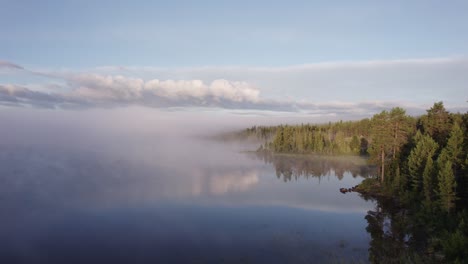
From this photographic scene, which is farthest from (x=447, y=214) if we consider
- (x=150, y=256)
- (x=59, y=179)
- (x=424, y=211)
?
(x=59, y=179)

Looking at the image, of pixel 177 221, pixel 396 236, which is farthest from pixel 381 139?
pixel 177 221

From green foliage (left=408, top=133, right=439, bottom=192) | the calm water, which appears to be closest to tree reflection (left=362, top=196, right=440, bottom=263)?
the calm water

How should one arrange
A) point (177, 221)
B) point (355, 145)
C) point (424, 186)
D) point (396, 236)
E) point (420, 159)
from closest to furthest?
point (396, 236) < point (177, 221) < point (424, 186) < point (420, 159) < point (355, 145)

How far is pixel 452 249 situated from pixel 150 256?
83.3ft

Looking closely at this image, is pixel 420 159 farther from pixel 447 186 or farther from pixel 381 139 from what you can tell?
pixel 381 139

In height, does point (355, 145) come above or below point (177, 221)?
above

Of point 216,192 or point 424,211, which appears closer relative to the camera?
point 424,211

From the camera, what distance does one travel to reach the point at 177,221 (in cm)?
4603

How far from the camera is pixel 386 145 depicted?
220 feet

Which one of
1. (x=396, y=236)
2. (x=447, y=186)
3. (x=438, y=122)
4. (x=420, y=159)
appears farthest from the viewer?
(x=438, y=122)

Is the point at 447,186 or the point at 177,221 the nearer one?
the point at 447,186

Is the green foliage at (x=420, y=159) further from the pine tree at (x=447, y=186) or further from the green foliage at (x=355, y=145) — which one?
the green foliage at (x=355, y=145)

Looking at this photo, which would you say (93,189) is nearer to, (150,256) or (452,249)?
(150,256)

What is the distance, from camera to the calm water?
3400cm
